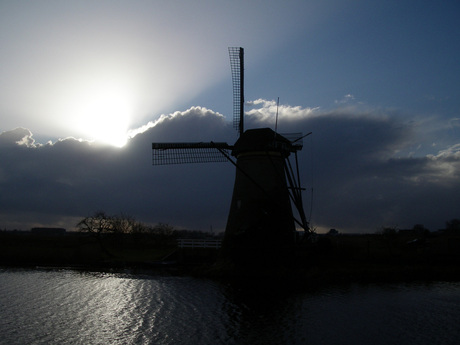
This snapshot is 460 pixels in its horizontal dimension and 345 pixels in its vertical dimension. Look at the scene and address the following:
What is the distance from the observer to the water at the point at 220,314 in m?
13.7

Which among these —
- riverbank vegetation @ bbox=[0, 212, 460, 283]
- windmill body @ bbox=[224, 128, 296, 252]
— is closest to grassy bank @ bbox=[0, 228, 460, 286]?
riverbank vegetation @ bbox=[0, 212, 460, 283]

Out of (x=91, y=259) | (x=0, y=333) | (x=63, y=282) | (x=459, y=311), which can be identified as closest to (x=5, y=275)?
(x=63, y=282)

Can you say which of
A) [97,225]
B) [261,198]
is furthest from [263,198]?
[97,225]

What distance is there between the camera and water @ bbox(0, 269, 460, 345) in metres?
13.7

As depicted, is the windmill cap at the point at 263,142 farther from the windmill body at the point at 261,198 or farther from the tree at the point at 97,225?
the tree at the point at 97,225

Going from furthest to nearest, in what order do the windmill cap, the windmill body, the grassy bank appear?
1. the windmill cap
2. the windmill body
3. the grassy bank

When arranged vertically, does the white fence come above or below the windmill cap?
below

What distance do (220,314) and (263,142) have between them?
13699mm

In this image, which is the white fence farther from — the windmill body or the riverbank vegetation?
the windmill body

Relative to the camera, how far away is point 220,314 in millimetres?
16750

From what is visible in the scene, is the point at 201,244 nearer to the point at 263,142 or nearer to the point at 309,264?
the point at 309,264

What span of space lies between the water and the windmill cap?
9.60m

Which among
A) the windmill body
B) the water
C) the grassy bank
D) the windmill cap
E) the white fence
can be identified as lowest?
the water

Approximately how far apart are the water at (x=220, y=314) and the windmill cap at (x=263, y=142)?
9605 millimetres
